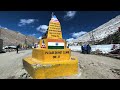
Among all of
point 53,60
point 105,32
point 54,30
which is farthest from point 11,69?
point 105,32

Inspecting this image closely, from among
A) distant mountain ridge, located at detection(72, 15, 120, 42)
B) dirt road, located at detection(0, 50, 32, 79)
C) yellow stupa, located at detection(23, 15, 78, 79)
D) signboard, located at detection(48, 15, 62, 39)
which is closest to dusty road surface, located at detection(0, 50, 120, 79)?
dirt road, located at detection(0, 50, 32, 79)

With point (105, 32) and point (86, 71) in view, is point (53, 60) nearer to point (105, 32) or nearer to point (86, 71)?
point (86, 71)

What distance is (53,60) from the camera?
8.74 meters

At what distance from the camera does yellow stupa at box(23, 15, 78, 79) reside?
25.3 ft

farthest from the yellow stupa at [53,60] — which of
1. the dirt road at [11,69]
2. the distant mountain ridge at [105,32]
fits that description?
the distant mountain ridge at [105,32]

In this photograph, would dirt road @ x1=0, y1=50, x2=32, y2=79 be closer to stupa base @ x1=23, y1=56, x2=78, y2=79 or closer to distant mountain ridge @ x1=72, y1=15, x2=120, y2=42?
stupa base @ x1=23, y1=56, x2=78, y2=79

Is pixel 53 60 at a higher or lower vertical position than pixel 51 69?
higher

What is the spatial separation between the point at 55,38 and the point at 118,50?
16.0 m

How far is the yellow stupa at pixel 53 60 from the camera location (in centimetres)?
771

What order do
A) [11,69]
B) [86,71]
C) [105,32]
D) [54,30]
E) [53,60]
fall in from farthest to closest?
[105,32], [11,69], [54,30], [86,71], [53,60]
